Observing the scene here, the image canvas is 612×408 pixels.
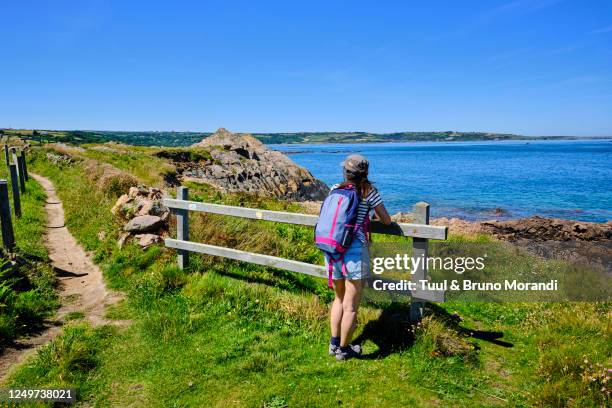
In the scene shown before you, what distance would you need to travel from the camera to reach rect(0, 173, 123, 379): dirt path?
5320 mm

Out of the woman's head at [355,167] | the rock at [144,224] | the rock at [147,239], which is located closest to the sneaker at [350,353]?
the woman's head at [355,167]

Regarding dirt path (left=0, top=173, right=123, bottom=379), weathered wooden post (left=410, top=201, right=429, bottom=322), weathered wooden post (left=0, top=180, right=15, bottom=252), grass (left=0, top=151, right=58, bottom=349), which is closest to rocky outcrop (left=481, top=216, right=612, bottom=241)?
weathered wooden post (left=410, top=201, right=429, bottom=322)

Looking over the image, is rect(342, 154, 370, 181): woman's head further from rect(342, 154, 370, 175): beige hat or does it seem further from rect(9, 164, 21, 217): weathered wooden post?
rect(9, 164, 21, 217): weathered wooden post

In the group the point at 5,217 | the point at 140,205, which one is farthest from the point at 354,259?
the point at 5,217

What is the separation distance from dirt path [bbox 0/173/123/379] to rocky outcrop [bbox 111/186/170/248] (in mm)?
1037

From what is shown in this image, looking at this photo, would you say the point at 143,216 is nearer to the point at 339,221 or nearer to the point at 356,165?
the point at 339,221

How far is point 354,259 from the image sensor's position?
466 cm

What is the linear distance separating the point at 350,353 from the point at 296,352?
0.70 m

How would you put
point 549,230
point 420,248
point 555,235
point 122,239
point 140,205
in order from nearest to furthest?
point 420,248 → point 122,239 → point 140,205 → point 555,235 → point 549,230

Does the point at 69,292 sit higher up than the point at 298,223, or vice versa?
the point at 298,223

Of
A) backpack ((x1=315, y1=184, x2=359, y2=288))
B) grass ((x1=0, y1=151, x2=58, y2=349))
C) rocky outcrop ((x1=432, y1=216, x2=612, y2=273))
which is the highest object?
backpack ((x1=315, y1=184, x2=359, y2=288))

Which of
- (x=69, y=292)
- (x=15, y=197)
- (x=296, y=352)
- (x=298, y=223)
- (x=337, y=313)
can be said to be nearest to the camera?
(x=337, y=313)

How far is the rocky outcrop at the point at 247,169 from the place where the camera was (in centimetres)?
3052

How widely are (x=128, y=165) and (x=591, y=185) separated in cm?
4839
